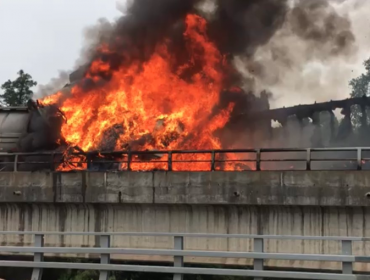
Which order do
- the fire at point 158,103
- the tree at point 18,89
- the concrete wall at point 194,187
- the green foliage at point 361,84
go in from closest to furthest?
the concrete wall at point 194,187 < the fire at point 158,103 < the tree at point 18,89 < the green foliage at point 361,84

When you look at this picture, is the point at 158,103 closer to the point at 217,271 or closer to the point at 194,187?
the point at 194,187

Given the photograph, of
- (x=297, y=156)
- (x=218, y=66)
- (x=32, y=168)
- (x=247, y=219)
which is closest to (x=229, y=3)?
(x=218, y=66)

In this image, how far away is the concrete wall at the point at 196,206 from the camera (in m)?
11.8

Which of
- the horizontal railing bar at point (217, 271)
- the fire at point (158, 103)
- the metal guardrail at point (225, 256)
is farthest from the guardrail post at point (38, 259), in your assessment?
the fire at point (158, 103)

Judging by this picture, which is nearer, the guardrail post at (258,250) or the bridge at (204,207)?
the guardrail post at (258,250)

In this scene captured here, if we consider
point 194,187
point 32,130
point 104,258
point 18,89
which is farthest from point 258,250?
point 18,89

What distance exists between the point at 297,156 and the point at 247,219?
12.6 metres

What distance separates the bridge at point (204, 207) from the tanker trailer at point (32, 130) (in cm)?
481

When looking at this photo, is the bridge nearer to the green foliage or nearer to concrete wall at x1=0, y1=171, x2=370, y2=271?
concrete wall at x1=0, y1=171, x2=370, y2=271

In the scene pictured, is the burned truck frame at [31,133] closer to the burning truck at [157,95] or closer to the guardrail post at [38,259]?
the burning truck at [157,95]

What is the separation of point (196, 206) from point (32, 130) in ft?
31.8

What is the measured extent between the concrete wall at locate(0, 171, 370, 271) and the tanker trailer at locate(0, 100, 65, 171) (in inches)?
190

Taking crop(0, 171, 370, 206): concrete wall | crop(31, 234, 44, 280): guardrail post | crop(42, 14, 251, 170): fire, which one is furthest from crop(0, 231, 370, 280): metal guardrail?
crop(42, 14, 251, 170): fire

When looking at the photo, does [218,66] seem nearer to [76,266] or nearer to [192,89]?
[192,89]
